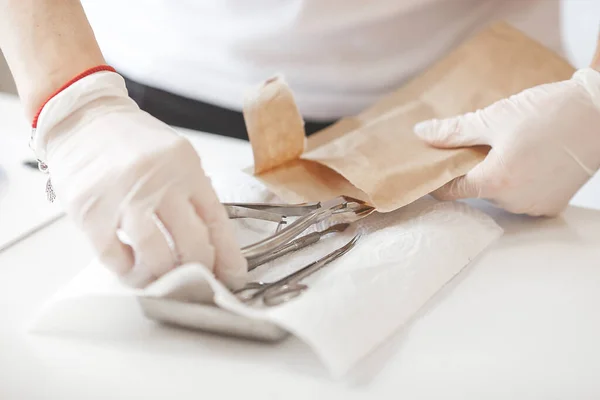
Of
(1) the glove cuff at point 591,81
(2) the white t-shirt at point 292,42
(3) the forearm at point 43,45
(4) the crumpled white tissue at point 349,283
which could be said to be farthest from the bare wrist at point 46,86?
(1) the glove cuff at point 591,81

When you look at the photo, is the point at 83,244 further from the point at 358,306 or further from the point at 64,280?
the point at 358,306

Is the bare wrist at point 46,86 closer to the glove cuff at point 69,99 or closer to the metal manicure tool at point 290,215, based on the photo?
the glove cuff at point 69,99

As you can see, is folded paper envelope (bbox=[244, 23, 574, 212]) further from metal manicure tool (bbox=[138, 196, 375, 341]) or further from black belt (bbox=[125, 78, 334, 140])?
black belt (bbox=[125, 78, 334, 140])

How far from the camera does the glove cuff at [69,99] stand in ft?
1.38

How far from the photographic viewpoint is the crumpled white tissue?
35 cm

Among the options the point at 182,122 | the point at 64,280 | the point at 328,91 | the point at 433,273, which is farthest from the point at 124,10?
the point at 433,273

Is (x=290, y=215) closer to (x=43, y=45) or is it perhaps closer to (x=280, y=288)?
(x=280, y=288)

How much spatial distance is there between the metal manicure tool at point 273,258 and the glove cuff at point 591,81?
25 cm

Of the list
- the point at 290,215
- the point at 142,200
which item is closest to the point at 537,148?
the point at 290,215

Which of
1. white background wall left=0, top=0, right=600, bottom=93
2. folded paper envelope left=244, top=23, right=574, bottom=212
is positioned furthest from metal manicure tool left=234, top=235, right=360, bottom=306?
white background wall left=0, top=0, right=600, bottom=93

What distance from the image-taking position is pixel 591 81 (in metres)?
0.56

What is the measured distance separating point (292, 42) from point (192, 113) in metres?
0.17

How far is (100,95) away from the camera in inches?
17.0

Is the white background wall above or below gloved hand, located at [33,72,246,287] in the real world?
below
